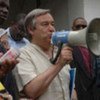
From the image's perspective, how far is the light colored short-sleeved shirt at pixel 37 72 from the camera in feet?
10.9

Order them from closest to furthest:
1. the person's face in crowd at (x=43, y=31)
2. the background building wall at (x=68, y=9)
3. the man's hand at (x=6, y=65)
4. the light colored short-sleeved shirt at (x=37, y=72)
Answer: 1. the man's hand at (x=6, y=65)
2. the light colored short-sleeved shirt at (x=37, y=72)
3. the person's face in crowd at (x=43, y=31)
4. the background building wall at (x=68, y=9)

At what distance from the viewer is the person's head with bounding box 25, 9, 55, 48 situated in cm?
347

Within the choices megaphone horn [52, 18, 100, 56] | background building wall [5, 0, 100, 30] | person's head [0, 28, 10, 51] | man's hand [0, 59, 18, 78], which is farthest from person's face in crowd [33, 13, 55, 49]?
background building wall [5, 0, 100, 30]

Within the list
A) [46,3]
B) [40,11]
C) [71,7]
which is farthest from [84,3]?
[40,11]

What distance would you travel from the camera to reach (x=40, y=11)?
355cm

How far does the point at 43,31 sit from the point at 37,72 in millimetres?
350

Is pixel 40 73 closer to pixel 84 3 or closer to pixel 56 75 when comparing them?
pixel 56 75

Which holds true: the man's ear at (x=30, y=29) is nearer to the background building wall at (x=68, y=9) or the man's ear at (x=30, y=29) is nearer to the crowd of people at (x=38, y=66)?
the crowd of people at (x=38, y=66)

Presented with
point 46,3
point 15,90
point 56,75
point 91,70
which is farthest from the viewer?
point 46,3

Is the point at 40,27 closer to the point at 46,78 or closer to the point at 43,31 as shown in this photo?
the point at 43,31

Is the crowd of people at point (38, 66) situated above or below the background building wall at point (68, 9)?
above

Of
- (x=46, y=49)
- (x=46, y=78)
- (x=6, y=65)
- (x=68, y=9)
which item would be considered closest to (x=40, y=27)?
(x=46, y=49)

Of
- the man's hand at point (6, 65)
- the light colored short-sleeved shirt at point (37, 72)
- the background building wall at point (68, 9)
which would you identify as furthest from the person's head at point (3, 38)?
the background building wall at point (68, 9)

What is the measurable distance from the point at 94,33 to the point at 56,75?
43 centimetres
